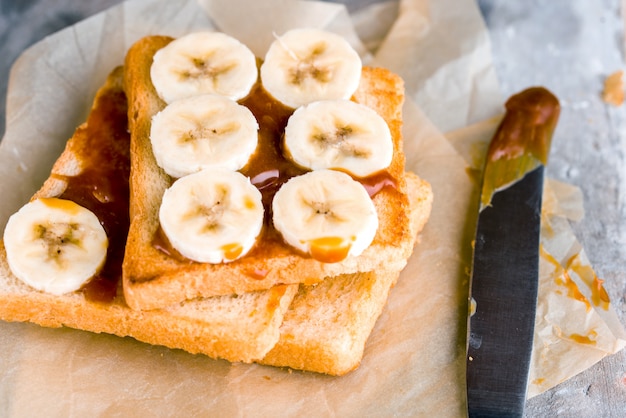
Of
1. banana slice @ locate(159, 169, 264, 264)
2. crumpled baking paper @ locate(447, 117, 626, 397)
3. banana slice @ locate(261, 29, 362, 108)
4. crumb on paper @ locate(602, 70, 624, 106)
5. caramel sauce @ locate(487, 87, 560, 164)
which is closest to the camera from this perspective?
banana slice @ locate(159, 169, 264, 264)

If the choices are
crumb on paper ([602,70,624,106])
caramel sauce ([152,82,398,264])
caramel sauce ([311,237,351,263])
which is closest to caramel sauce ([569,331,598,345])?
caramel sauce ([152,82,398,264])

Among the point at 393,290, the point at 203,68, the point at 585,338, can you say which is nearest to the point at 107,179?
the point at 203,68

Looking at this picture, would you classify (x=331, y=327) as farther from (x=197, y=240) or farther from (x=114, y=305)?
(x=114, y=305)

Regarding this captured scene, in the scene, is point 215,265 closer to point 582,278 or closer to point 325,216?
point 325,216

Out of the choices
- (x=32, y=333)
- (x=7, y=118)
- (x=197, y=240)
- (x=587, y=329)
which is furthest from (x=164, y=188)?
(x=587, y=329)

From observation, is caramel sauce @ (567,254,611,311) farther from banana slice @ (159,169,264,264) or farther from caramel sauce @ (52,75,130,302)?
caramel sauce @ (52,75,130,302)
